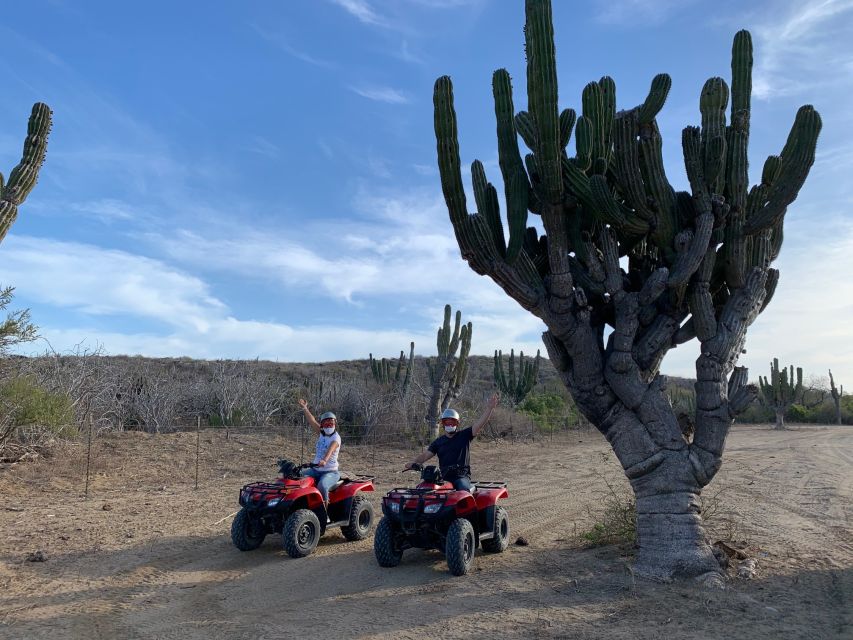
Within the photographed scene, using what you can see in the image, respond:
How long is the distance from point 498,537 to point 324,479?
2177mm

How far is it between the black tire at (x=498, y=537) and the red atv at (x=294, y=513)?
1776 millimetres

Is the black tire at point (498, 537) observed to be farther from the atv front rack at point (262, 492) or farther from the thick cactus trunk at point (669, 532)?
the atv front rack at point (262, 492)

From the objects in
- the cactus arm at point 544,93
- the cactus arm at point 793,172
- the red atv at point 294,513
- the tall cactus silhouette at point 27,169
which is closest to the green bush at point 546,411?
the red atv at point 294,513

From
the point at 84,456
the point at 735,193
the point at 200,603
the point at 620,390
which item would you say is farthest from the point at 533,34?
the point at 84,456

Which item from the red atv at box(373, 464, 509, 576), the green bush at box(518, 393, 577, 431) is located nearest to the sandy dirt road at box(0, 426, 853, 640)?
the red atv at box(373, 464, 509, 576)

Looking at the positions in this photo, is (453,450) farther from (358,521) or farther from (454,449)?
(358,521)

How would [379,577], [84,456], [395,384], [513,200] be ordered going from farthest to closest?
1. [395,384]
2. [84,456]
3. [513,200]
4. [379,577]

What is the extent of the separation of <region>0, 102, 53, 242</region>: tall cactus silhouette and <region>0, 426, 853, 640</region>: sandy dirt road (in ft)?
12.4

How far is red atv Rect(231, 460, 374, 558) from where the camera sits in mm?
7469

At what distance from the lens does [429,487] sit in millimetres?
7105

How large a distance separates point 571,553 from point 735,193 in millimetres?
4246

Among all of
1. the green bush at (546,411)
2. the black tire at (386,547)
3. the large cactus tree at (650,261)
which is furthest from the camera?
the green bush at (546,411)

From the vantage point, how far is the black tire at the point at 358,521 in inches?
331

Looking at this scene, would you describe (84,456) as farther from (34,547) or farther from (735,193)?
(735,193)
